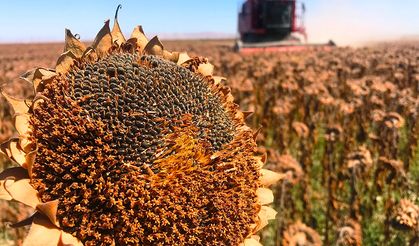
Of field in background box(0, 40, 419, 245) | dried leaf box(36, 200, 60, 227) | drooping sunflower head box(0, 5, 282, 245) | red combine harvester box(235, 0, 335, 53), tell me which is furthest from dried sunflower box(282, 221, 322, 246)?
red combine harvester box(235, 0, 335, 53)

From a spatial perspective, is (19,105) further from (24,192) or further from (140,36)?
(140,36)

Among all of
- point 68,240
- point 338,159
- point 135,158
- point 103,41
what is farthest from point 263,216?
point 338,159

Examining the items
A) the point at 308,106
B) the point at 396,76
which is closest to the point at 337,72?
the point at 396,76

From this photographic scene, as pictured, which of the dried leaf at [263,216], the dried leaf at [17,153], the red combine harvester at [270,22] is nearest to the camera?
the dried leaf at [17,153]

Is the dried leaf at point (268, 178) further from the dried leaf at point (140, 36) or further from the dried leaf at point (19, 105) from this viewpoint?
the dried leaf at point (19, 105)

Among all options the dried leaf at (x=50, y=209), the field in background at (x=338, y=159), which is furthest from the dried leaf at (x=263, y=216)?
the field in background at (x=338, y=159)

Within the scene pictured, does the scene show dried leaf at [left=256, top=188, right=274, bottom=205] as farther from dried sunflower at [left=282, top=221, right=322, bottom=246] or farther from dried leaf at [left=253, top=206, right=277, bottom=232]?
dried sunflower at [left=282, top=221, right=322, bottom=246]

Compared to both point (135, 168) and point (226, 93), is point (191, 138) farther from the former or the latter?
point (226, 93)
